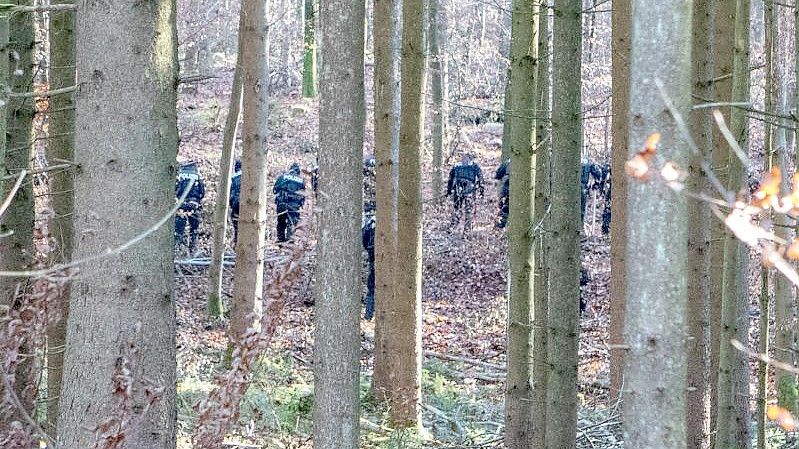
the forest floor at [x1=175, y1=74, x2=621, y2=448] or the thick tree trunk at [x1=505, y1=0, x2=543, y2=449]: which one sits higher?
the thick tree trunk at [x1=505, y1=0, x2=543, y2=449]

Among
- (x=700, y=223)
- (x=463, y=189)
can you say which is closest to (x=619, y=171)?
(x=700, y=223)

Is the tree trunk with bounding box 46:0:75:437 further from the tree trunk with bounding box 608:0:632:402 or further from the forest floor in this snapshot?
the tree trunk with bounding box 608:0:632:402

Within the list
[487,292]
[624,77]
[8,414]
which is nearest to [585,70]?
[487,292]

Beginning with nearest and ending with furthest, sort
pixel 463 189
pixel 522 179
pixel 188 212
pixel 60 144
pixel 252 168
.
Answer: pixel 60 144
pixel 522 179
pixel 252 168
pixel 188 212
pixel 463 189

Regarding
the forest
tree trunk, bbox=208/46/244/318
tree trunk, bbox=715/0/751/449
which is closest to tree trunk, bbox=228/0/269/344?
the forest

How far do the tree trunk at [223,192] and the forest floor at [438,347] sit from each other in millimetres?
365

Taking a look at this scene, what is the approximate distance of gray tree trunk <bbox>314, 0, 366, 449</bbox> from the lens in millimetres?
4445

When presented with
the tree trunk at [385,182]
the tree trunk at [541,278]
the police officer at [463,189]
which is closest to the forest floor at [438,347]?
the police officer at [463,189]

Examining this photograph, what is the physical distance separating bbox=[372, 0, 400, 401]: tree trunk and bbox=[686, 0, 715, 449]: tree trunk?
2.82 metres

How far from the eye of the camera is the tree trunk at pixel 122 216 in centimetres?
432

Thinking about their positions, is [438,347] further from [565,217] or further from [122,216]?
[122,216]

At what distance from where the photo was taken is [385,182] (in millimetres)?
8727

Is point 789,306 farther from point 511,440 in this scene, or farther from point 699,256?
point 511,440

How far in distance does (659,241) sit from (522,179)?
138 inches
